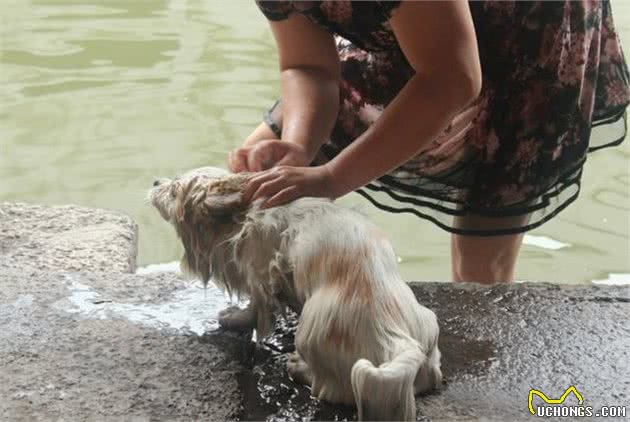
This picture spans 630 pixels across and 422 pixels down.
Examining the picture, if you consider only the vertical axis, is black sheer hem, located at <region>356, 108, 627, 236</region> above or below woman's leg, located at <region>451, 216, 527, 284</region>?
above

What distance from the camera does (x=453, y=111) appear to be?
2.10 meters

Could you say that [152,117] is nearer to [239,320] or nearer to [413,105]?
[239,320]

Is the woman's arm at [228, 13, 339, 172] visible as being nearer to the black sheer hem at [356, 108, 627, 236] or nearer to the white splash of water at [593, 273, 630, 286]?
the black sheer hem at [356, 108, 627, 236]

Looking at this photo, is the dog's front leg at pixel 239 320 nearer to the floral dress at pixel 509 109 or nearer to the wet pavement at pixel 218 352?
the wet pavement at pixel 218 352

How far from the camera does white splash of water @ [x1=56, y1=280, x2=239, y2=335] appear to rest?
2.36m

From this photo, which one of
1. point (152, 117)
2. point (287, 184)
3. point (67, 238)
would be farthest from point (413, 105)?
point (152, 117)

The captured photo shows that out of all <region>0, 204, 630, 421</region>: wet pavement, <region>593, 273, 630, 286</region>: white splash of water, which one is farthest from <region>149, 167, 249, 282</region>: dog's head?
<region>593, 273, 630, 286</region>: white splash of water

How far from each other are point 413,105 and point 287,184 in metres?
0.34

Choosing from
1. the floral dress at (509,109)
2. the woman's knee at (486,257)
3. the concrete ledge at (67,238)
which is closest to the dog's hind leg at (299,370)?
the floral dress at (509,109)

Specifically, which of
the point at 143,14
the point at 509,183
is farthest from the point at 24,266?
the point at 143,14

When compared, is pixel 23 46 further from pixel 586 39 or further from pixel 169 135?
pixel 586 39

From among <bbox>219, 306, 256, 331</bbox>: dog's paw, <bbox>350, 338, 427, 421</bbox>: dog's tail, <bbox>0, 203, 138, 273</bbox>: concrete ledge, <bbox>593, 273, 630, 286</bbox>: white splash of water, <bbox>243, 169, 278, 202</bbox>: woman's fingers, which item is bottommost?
<bbox>593, 273, 630, 286</bbox>: white splash of water

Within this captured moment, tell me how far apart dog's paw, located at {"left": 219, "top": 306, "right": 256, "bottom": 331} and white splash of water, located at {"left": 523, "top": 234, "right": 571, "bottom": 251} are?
2387 mm

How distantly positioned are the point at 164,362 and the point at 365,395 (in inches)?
25.0
